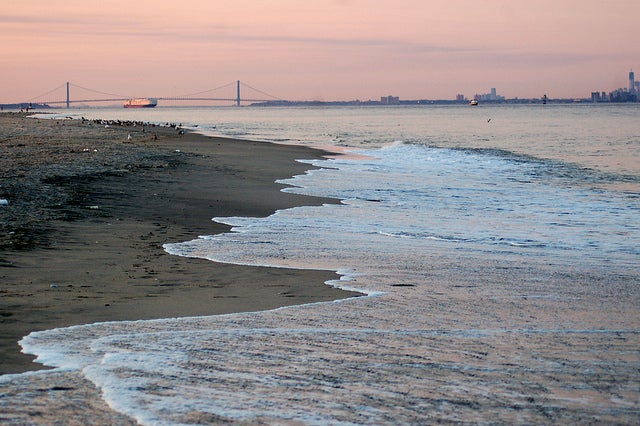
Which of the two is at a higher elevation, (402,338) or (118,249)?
(118,249)

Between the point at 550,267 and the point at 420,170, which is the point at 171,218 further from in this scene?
the point at 420,170

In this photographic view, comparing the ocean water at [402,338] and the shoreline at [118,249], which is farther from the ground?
the shoreline at [118,249]

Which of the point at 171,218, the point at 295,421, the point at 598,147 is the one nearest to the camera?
the point at 295,421

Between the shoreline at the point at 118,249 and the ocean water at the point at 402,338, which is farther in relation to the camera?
the shoreline at the point at 118,249

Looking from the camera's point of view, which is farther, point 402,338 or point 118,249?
point 118,249

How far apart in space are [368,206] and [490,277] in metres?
7.14

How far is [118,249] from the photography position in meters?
9.73

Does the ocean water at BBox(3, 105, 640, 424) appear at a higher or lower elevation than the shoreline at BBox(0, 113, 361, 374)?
lower

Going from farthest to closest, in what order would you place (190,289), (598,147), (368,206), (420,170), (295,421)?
(598,147) → (420,170) → (368,206) → (190,289) → (295,421)

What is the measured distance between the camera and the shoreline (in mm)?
6871

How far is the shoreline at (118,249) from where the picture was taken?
6.87 meters

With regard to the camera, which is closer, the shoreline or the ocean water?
the ocean water

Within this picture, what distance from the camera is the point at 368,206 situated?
15.6 metres

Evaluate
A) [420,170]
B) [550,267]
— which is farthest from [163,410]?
[420,170]
